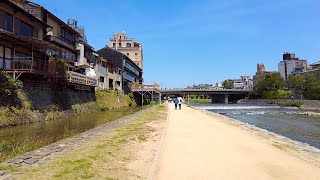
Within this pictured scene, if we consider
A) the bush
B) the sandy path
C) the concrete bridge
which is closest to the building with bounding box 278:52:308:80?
the concrete bridge

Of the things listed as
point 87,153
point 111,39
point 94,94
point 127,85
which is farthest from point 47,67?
point 111,39

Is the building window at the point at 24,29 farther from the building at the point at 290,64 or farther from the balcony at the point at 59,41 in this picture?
the building at the point at 290,64

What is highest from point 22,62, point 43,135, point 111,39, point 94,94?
point 111,39

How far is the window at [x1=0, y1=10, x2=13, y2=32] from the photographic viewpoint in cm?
2259

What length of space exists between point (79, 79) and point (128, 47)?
239 feet

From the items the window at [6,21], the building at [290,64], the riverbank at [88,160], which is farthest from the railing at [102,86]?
the building at [290,64]

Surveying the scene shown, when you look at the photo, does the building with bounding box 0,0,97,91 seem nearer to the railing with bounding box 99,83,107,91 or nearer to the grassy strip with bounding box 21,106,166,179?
the railing with bounding box 99,83,107,91

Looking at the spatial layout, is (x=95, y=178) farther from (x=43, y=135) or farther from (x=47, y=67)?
(x=47, y=67)

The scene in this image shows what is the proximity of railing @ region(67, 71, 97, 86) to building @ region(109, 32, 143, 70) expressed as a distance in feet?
213

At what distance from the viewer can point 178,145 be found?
1109 centimetres

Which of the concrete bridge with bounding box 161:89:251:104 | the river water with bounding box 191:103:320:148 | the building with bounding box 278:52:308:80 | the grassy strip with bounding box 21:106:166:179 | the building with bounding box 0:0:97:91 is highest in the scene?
the building with bounding box 278:52:308:80

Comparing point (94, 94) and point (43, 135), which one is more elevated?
point (94, 94)

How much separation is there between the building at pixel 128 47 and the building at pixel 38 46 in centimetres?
6198

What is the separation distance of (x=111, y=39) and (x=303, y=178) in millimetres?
105358
